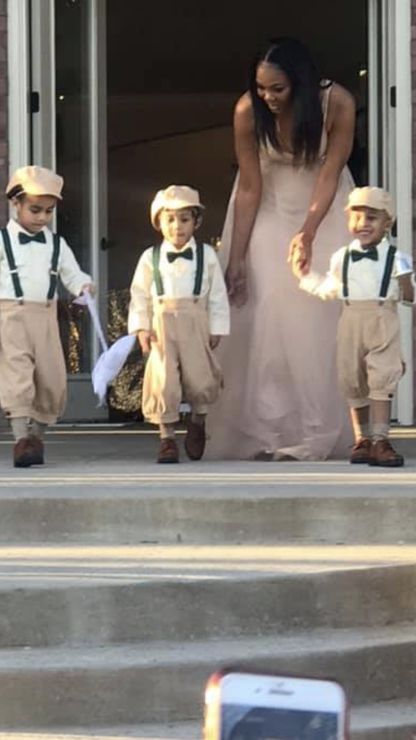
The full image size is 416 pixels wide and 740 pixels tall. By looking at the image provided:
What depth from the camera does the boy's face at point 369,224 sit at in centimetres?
562

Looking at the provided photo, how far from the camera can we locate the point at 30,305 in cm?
569

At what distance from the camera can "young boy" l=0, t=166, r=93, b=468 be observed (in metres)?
5.66

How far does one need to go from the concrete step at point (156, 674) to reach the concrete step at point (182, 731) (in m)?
0.04

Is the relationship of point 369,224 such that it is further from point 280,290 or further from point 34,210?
point 34,210

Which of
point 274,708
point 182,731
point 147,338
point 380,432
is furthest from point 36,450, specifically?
point 274,708

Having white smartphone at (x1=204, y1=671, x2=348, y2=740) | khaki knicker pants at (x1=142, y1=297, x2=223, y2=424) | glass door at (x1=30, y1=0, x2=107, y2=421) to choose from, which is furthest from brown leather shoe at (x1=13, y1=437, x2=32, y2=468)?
white smartphone at (x1=204, y1=671, x2=348, y2=740)

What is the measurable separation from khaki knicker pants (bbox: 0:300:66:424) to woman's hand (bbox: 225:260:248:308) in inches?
35.3

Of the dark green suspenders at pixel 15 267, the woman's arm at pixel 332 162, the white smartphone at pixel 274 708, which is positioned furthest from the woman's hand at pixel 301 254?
the white smartphone at pixel 274 708

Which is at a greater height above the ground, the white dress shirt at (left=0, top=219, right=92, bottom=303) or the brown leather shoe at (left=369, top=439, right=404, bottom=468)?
the white dress shirt at (left=0, top=219, right=92, bottom=303)

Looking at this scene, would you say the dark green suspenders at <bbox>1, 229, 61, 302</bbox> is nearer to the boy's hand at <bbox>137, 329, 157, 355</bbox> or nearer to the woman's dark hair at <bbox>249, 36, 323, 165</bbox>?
the boy's hand at <bbox>137, 329, 157, 355</bbox>

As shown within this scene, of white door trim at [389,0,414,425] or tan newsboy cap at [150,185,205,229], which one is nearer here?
tan newsboy cap at [150,185,205,229]

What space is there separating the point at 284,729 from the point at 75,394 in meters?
6.65

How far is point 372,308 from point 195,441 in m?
1.03

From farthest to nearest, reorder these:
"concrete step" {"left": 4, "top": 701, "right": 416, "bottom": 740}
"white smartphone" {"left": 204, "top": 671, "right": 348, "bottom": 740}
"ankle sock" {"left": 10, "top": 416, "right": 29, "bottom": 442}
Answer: "ankle sock" {"left": 10, "top": 416, "right": 29, "bottom": 442} < "concrete step" {"left": 4, "top": 701, "right": 416, "bottom": 740} < "white smartphone" {"left": 204, "top": 671, "right": 348, "bottom": 740}
